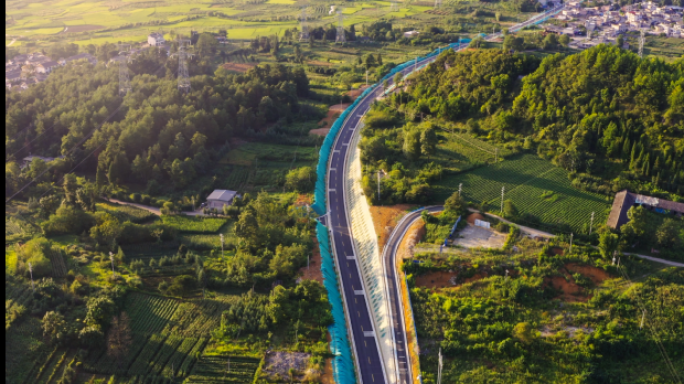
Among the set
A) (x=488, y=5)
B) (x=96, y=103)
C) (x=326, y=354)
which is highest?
(x=488, y=5)

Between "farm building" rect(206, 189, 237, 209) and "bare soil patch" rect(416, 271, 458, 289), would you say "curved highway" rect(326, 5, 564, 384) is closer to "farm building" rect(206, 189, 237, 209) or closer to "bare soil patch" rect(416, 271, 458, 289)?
"bare soil patch" rect(416, 271, 458, 289)

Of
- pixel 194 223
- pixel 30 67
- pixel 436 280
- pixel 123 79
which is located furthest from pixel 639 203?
pixel 30 67

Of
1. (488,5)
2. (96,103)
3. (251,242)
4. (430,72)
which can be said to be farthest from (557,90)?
(488,5)

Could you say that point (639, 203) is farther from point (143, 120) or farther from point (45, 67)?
point (45, 67)

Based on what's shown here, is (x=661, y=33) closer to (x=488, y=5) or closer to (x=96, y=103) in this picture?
(x=488, y=5)

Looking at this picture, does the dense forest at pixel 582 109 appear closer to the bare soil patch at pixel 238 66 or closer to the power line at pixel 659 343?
the power line at pixel 659 343

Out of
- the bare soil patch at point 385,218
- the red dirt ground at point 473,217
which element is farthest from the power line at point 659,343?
the bare soil patch at point 385,218

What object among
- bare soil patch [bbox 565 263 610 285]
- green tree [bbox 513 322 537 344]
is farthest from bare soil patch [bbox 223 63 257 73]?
green tree [bbox 513 322 537 344]
